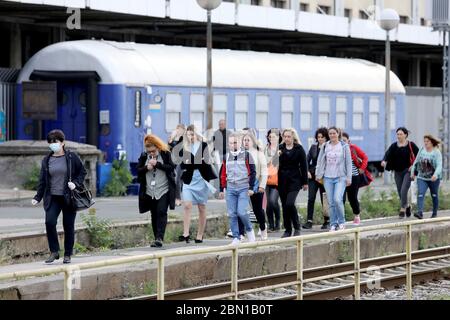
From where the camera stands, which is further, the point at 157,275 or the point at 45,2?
the point at 45,2

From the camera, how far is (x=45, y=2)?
33.3 m

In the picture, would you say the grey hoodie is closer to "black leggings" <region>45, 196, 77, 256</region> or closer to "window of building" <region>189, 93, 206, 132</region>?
"black leggings" <region>45, 196, 77, 256</region>

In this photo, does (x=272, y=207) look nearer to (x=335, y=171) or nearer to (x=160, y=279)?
(x=335, y=171)

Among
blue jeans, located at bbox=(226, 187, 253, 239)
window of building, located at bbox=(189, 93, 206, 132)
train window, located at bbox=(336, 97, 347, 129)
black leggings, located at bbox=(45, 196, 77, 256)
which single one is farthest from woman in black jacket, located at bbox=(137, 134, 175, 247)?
train window, located at bbox=(336, 97, 347, 129)

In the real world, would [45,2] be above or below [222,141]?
above

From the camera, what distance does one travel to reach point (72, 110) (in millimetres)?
34156

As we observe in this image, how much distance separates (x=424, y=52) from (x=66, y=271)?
4854 cm

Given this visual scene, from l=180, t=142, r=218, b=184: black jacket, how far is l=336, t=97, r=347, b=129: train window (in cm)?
1959

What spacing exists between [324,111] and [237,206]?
19916 millimetres

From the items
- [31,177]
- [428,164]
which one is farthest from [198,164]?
[31,177]
